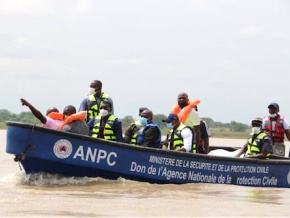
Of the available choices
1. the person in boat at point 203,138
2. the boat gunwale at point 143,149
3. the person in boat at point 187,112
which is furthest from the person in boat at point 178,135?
the person in boat at point 203,138

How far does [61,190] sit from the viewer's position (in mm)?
8906

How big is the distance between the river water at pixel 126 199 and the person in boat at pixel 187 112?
3.79ft

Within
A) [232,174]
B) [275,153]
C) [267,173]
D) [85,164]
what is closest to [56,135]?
[85,164]

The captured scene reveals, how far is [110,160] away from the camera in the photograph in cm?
927

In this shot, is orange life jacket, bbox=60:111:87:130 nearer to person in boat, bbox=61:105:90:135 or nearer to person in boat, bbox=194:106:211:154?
person in boat, bbox=61:105:90:135

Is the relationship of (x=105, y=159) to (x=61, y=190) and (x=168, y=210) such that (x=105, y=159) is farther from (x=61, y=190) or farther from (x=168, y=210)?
(x=168, y=210)

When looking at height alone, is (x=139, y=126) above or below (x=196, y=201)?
above

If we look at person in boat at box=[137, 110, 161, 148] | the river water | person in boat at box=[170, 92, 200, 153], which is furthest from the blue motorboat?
person in boat at box=[170, 92, 200, 153]

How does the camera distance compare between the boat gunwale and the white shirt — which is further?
the white shirt

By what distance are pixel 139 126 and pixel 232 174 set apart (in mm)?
1756

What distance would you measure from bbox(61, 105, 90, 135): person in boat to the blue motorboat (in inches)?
16.7

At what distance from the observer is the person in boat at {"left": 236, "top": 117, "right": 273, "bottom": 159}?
1023cm

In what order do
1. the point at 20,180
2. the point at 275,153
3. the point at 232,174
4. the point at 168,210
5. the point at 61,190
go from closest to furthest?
the point at 168,210
the point at 61,190
the point at 20,180
the point at 232,174
the point at 275,153

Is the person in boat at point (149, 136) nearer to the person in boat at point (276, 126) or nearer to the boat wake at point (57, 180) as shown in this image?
the boat wake at point (57, 180)
